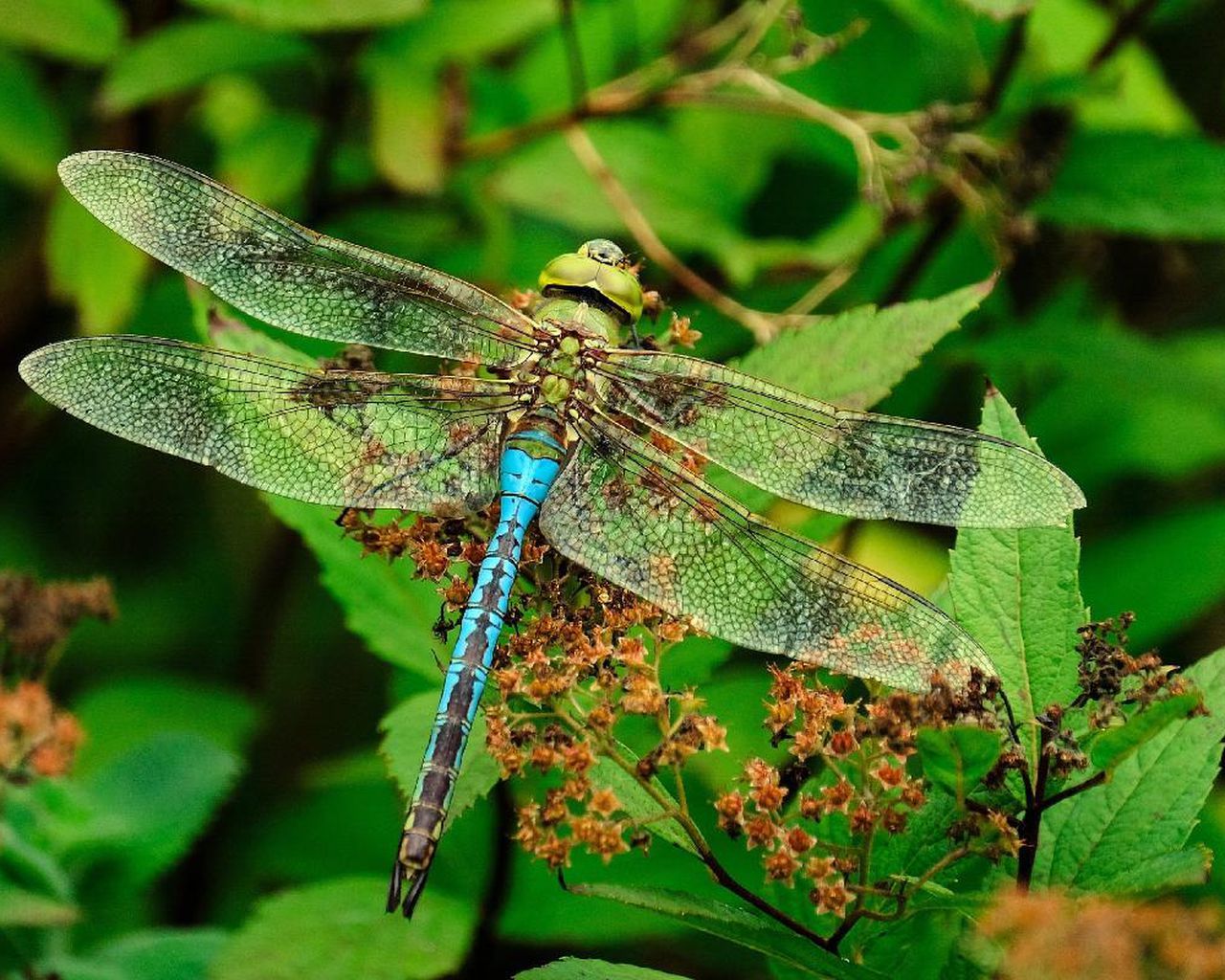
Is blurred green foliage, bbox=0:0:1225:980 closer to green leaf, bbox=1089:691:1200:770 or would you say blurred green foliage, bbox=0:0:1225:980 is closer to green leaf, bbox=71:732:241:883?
green leaf, bbox=71:732:241:883

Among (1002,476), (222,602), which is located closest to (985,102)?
(1002,476)

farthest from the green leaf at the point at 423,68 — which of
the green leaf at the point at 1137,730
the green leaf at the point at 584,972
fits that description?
the green leaf at the point at 1137,730

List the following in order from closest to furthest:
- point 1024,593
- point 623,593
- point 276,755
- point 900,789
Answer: point 900,789
point 1024,593
point 623,593
point 276,755

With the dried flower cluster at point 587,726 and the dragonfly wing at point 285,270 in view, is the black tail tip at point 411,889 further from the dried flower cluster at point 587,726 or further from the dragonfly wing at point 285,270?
the dragonfly wing at point 285,270

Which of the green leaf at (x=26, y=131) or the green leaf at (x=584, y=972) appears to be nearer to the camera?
the green leaf at (x=584, y=972)

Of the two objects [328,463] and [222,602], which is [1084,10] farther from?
[222,602]

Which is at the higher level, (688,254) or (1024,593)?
(688,254)

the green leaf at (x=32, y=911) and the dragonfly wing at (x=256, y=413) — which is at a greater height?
the dragonfly wing at (x=256, y=413)
